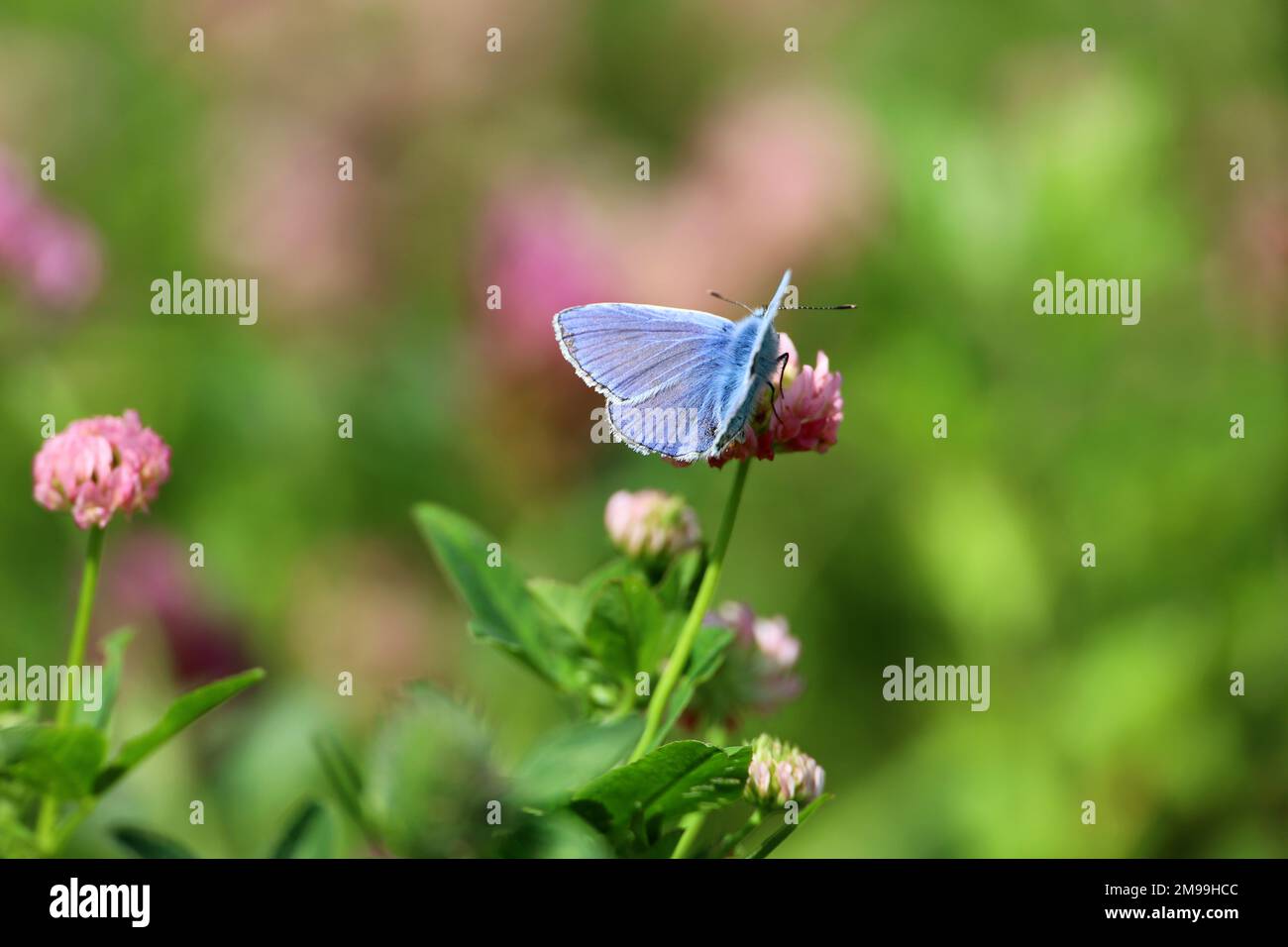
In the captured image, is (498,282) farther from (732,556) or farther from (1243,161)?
(1243,161)

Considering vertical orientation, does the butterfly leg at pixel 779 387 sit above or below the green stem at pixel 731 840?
above

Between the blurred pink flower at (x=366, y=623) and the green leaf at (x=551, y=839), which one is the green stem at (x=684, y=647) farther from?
the blurred pink flower at (x=366, y=623)

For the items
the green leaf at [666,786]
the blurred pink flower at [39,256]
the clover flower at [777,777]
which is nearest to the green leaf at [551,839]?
the green leaf at [666,786]

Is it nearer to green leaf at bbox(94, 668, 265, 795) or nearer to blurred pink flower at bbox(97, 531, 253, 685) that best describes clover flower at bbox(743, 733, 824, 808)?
green leaf at bbox(94, 668, 265, 795)

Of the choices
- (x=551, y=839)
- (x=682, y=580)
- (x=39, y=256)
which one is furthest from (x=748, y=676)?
(x=39, y=256)

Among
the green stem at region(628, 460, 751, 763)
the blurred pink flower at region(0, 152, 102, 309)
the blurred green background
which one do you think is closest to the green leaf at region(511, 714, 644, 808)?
the green stem at region(628, 460, 751, 763)

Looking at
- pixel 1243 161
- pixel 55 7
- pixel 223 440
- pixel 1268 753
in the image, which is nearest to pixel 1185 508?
pixel 1268 753

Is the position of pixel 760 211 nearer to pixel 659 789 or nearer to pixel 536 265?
pixel 536 265
